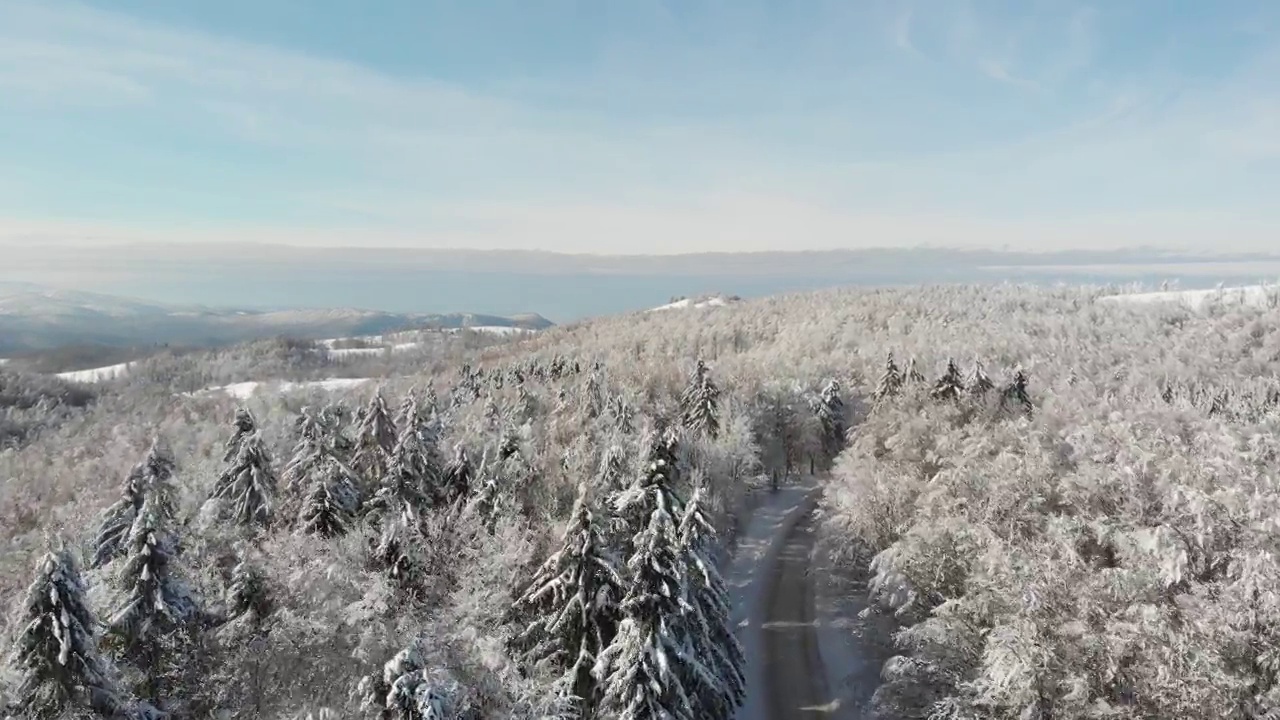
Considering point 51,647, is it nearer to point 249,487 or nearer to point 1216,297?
point 249,487

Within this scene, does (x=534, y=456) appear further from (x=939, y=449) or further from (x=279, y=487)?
(x=939, y=449)

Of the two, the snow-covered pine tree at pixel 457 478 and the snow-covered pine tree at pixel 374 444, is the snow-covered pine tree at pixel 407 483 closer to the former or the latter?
the snow-covered pine tree at pixel 457 478

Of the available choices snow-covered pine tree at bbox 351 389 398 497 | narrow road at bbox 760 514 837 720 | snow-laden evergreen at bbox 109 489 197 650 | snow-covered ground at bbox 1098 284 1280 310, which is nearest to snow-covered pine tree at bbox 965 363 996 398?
narrow road at bbox 760 514 837 720

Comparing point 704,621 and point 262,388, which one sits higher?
point 704,621

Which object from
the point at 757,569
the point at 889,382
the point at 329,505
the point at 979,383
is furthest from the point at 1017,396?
the point at 329,505

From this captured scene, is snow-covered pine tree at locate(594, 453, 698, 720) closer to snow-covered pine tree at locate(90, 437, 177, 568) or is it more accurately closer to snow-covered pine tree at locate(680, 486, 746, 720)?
snow-covered pine tree at locate(680, 486, 746, 720)

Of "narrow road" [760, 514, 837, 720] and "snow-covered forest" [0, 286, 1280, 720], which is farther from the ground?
"snow-covered forest" [0, 286, 1280, 720]

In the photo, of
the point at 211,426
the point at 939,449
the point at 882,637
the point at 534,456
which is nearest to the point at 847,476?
the point at 939,449
